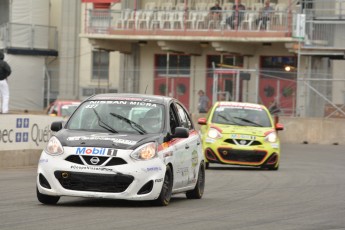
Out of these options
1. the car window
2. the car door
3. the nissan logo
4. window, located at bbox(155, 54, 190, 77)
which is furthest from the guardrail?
the nissan logo

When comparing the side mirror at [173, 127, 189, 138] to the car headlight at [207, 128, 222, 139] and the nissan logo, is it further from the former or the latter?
the car headlight at [207, 128, 222, 139]

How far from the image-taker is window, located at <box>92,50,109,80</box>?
56.0 m

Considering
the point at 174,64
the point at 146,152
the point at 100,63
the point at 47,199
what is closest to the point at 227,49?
the point at 174,64

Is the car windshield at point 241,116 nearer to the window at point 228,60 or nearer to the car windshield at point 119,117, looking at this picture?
the car windshield at point 119,117

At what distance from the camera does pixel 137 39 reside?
50.8 metres

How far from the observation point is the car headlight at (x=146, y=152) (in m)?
14.3

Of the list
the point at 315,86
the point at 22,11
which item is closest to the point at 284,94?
the point at 315,86

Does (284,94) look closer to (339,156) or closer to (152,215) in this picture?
(339,156)

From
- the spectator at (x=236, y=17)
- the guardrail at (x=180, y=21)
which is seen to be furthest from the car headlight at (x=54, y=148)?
the spectator at (x=236, y=17)

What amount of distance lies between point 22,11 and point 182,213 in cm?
4196

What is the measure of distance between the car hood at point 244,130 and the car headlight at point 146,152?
11.7 metres

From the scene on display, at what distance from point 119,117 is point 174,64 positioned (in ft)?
125

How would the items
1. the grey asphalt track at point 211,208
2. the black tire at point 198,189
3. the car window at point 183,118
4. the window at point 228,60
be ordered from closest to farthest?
the grey asphalt track at point 211,208 < the car window at point 183,118 < the black tire at point 198,189 < the window at point 228,60

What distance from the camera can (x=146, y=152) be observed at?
14.4 metres
